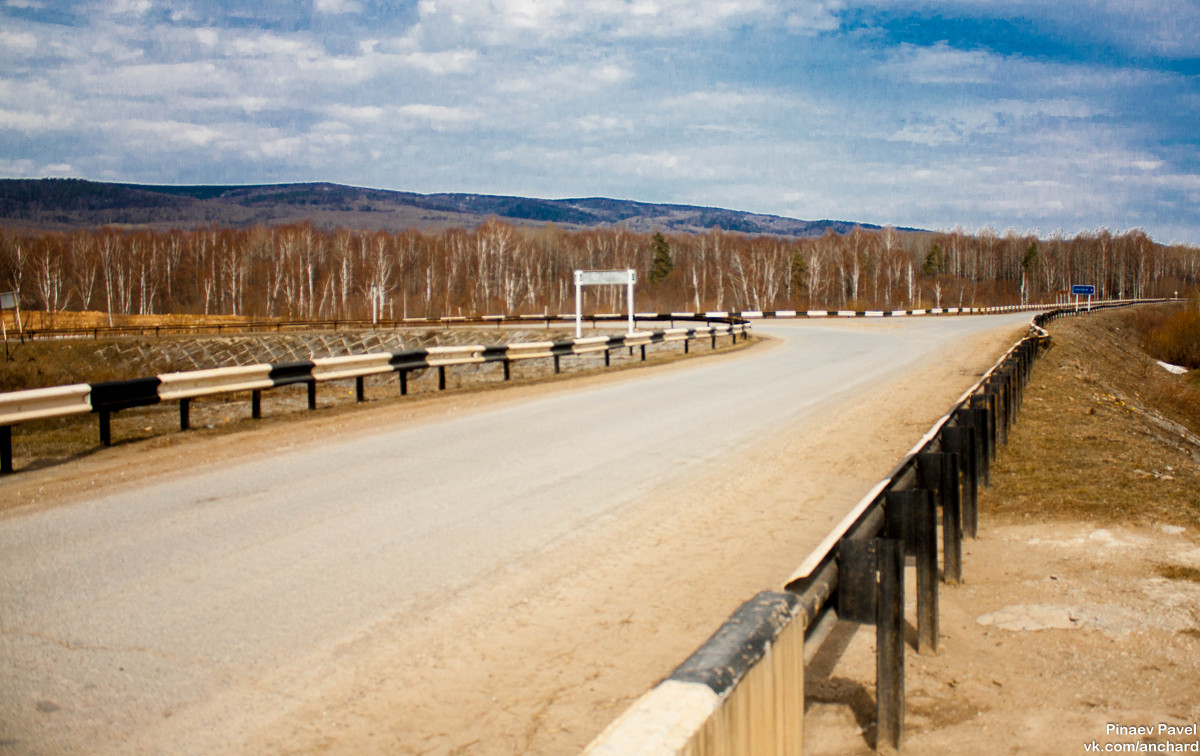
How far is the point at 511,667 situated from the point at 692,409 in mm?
9492

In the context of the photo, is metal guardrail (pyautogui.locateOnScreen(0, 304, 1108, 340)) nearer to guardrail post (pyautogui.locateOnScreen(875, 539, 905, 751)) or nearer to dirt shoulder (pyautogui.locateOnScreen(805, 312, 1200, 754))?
dirt shoulder (pyautogui.locateOnScreen(805, 312, 1200, 754))

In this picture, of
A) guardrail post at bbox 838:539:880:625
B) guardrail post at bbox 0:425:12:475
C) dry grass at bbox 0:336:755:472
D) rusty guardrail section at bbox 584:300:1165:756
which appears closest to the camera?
rusty guardrail section at bbox 584:300:1165:756

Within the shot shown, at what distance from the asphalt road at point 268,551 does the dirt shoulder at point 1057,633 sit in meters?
2.63

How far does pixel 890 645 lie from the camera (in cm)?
323

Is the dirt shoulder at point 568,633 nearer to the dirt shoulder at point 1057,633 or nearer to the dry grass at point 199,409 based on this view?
the dirt shoulder at point 1057,633

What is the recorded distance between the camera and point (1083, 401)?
15.2m

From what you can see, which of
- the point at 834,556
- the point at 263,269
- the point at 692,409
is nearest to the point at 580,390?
the point at 692,409

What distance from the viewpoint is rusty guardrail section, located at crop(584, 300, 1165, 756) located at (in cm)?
159

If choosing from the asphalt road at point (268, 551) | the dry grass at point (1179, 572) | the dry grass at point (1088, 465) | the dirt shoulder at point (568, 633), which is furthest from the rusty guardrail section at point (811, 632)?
the asphalt road at point (268, 551)

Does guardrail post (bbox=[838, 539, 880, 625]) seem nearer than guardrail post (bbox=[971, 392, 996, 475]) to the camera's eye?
Yes

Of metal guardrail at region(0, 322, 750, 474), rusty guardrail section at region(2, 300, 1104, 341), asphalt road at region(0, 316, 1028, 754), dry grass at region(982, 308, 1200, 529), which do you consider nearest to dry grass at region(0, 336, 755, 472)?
metal guardrail at region(0, 322, 750, 474)

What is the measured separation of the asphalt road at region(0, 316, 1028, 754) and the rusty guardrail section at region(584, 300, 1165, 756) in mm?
2372

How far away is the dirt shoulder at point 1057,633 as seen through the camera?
11.6 feet

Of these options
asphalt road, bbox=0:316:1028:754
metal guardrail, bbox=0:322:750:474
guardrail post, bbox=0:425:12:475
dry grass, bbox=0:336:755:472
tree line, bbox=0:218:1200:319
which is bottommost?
dry grass, bbox=0:336:755:472
